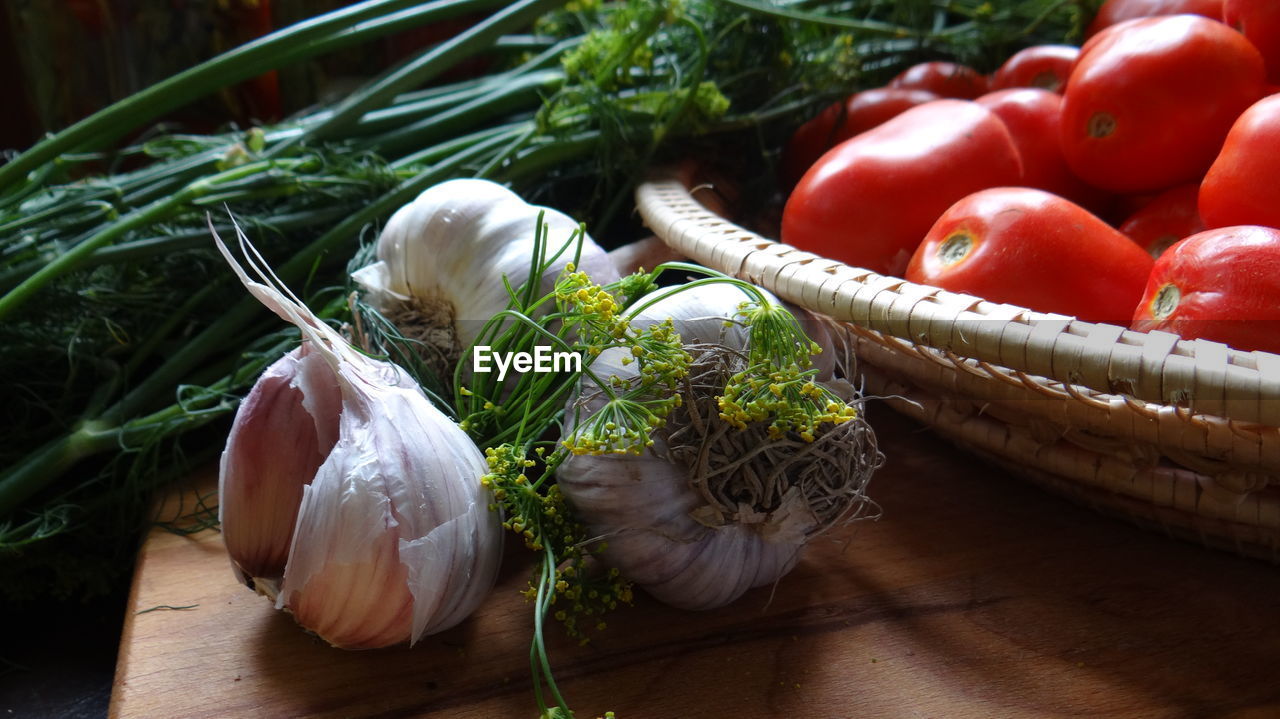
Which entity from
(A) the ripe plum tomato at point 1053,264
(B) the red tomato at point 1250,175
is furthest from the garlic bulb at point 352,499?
(B) the red tomato at point 1250,175

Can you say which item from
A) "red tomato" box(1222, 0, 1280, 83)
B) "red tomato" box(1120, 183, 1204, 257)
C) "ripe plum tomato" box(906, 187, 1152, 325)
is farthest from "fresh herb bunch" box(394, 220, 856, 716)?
"red tomato" box(1222, 0, 1280, 83)

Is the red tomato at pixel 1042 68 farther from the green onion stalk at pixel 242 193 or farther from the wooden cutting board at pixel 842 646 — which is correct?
the wooden cutting board at pixel 842 646

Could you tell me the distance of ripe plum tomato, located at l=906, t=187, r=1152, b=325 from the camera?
2.56 ft

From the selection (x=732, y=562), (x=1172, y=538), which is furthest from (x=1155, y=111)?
(x=732, y=562)

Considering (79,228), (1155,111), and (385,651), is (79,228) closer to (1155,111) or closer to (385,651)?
(385,651)

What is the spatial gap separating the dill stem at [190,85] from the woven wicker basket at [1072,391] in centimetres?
50

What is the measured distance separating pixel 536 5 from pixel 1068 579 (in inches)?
34.1

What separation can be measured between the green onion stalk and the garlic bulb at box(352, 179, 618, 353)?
0.08 meters

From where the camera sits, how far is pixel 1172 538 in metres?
0.81

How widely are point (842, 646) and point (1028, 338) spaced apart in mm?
260

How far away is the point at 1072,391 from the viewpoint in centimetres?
68

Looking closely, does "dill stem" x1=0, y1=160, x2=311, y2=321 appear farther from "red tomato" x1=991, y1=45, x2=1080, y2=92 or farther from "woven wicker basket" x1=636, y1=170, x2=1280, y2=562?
"red tomato" x1=991, y1=45, x2=1080, y2=92

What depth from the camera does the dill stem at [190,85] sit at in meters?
0.98

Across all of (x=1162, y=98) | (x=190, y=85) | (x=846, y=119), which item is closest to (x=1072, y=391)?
(x=1162, y=98)
